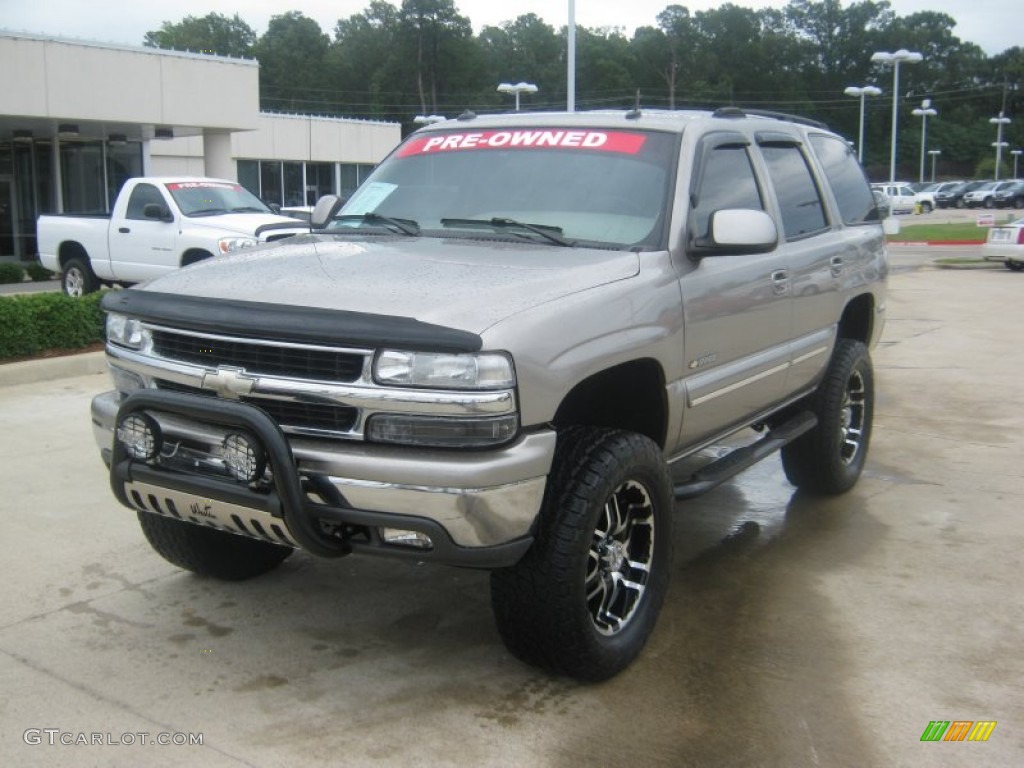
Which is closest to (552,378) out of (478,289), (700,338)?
(478,289)

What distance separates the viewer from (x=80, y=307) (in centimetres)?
1014

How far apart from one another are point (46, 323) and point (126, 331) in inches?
255

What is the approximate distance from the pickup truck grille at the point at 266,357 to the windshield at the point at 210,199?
11071 mm

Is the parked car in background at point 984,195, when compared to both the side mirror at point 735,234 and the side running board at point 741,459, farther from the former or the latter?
the side mirror at point 735,234

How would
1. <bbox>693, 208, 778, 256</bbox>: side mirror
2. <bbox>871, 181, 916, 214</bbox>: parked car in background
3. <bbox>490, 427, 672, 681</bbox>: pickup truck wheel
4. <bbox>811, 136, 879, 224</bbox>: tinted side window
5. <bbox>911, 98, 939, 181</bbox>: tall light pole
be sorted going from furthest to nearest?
<bbox>911, 98, 939, 181</bbox>: tall light pole < <bbox>871, 181, 916, 214</bbox>: parked car in background < <bbox>811, 136, 879, 224</bbox>: tinted side window < <bbox>693, 208, 778, 256</bbox>: side mirror < <bbox>490, 427, 672, 681</bbox>: pickup truck wheel

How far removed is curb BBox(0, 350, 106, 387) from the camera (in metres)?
8.98

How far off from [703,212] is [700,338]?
2.08ft

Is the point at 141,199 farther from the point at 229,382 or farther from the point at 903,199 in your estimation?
the point at 903,199

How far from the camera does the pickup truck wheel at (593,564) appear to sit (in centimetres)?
357

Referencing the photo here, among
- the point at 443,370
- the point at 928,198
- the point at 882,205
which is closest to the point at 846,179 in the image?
the point at 882,205

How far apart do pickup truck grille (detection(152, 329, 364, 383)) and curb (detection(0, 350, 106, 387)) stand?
587 centimetres

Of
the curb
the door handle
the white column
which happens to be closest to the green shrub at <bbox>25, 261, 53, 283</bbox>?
the white column

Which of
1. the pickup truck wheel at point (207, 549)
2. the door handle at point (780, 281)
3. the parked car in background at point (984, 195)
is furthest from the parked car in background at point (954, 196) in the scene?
the pickup truck wheel at point (207, 549)

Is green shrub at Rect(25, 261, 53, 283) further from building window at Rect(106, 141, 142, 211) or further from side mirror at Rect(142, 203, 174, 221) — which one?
side mirror at Rect(142, 203, 174, 221)
